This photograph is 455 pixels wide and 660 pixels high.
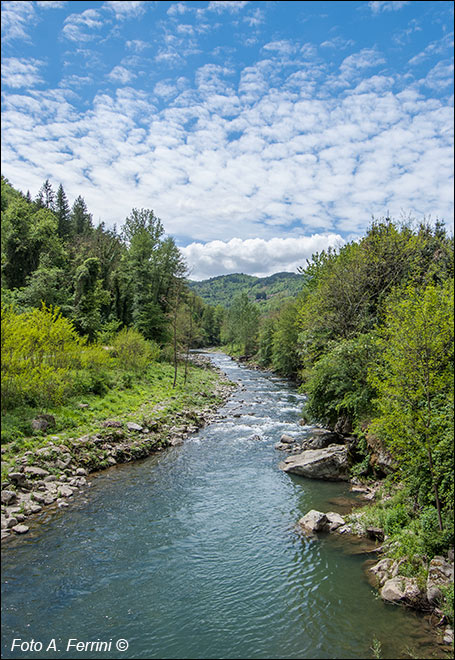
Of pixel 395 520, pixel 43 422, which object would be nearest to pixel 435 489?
pixel 395 520

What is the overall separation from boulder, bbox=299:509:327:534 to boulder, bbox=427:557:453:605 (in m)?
4.20

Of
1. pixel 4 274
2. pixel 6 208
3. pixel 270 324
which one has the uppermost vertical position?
pixel 6 208

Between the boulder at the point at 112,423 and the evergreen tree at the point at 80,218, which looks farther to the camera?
the evergreen tree at the point at 80,218

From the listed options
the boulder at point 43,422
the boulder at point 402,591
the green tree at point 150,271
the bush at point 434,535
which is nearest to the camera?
the boulder at point 402,591

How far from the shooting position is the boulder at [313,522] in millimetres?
13523

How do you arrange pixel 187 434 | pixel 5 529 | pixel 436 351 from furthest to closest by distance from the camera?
pixel 187 434 < pixel 5 529 < pixel 436 351

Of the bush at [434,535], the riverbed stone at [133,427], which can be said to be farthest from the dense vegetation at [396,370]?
the riverbed stone at [133,427]

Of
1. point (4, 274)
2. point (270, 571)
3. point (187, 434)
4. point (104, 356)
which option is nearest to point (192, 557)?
point (270, 571)

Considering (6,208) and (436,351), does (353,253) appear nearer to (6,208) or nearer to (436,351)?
(436,351)

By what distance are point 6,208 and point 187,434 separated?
1954 inches

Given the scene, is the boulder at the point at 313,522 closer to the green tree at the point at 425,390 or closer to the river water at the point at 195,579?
the river water at the point at 195,579

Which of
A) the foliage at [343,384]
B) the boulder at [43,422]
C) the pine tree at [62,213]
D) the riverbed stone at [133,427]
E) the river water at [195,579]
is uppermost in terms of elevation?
the pine tree at [62,213]

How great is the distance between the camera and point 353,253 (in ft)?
99.7

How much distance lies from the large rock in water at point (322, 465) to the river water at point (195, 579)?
0.80 meters
